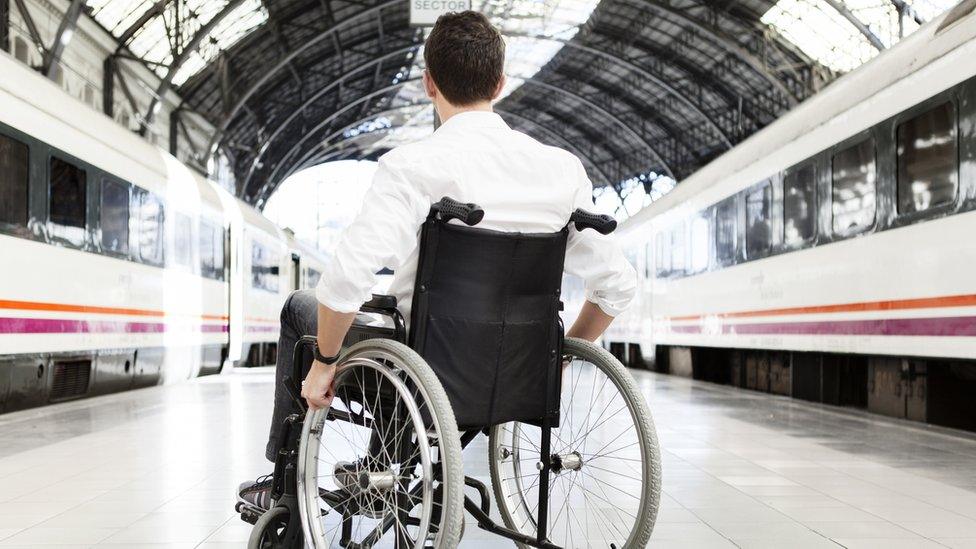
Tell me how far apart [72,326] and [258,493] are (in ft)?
25.6

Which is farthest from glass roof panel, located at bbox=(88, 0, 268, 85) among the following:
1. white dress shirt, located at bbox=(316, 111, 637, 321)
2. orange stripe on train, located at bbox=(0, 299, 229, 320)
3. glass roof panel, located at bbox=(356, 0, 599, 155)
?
white dress shirt, located at bbox=(316, 111, 637, 321)

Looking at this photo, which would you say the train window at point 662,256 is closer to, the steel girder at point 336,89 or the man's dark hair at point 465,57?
the man's dark hair at point 465,57

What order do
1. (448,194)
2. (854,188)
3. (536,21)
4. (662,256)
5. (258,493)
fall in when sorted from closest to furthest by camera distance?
(448,194), (258,493), (854,188), (662,256), (536,21)

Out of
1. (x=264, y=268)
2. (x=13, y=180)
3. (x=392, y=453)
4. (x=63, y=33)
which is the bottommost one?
(x=392, y=453)

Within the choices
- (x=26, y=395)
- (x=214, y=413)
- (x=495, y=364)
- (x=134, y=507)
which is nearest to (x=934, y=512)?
(x=495, y=364)

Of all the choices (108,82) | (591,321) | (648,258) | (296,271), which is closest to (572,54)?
(296,271)

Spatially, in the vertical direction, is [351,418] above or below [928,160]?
below

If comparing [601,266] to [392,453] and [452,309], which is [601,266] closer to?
[452,309]

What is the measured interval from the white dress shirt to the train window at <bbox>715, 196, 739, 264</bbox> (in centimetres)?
1136

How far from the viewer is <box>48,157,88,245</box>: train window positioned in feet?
33.7

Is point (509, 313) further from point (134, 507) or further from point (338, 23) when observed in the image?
point (338, 23)

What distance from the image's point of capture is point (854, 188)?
10.1 m

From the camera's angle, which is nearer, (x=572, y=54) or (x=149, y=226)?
(x=149, y=226)

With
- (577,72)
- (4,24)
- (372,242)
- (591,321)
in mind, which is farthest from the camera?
(577,72)
